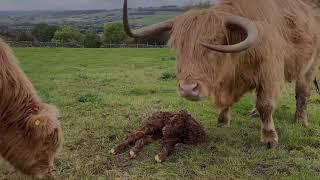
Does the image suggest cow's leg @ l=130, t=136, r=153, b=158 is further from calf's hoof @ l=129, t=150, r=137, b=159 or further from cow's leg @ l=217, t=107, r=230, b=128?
cow's leg @ l=217, t=107, r=230, b=128

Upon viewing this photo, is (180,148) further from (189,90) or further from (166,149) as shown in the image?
(189,90)

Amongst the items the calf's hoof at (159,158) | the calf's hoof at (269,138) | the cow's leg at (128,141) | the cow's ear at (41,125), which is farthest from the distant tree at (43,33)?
the cow's ear at (41,125)

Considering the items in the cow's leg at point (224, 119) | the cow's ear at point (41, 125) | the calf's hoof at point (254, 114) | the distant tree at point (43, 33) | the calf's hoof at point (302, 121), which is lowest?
the distant tree at point (43, 33)

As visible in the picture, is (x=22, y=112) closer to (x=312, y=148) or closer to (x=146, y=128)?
(x=146, y=128)

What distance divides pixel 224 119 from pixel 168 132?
186cm

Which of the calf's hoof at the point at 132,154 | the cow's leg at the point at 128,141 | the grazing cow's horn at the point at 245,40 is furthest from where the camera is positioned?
the cow's leg at the point at 128,141

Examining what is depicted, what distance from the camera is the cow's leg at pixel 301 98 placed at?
959 centimetres

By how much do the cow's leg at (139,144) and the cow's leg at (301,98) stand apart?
343cm

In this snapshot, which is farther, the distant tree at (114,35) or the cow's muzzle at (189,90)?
the distant tree at (114,35)

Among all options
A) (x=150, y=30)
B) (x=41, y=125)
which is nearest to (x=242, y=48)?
(x=150, y=30)

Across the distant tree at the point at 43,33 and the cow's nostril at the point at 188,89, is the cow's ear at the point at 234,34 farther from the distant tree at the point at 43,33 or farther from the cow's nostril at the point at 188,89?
the distant tree at the point at 43,33

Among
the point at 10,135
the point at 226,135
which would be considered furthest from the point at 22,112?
the point at 226,135

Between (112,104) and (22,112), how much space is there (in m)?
5.46

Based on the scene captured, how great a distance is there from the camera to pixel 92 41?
5281 cm
